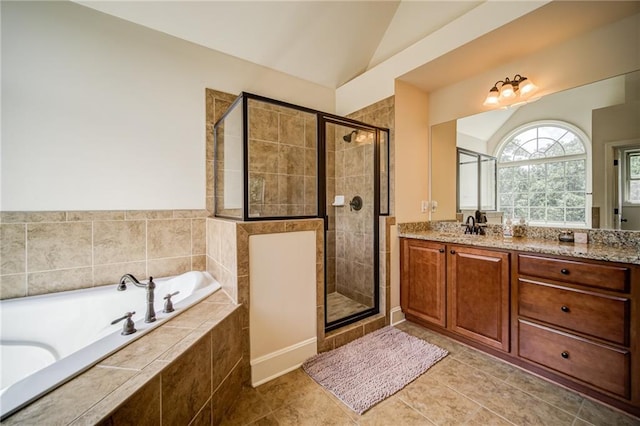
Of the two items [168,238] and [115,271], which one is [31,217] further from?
[168,238]

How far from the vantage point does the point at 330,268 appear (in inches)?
119

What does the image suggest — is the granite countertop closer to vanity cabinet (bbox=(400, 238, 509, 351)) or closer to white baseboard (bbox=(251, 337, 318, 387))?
vanity cabinet (bbox=(400, 238, 509, 351))

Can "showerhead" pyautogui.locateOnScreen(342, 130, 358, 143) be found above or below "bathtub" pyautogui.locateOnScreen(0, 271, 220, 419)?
above

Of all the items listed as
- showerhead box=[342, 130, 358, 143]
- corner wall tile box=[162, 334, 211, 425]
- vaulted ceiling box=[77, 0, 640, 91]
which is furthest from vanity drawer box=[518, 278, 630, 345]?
corner wall tile box=[162, 334, 211, 425]

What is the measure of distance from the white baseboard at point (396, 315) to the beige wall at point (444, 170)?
1072mm

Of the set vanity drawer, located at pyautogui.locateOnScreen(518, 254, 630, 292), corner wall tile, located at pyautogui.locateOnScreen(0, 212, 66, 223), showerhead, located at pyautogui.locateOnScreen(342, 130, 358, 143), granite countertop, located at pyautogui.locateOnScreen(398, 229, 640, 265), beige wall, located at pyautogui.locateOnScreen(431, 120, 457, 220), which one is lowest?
vanity drawer, located at pyautogui.locateOnScreen(518, 254, 630, 292)

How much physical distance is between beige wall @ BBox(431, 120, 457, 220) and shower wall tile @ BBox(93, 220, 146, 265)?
2828 millimetres

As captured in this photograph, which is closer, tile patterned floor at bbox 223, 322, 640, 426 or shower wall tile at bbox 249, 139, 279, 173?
tile patterned floor at bbox 223, 322, 640, 426

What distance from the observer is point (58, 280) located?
5.52 feet

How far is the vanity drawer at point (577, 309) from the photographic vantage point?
133cm

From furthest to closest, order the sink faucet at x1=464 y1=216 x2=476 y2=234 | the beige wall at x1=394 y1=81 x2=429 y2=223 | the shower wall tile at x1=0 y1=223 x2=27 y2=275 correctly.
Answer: the beige wall at x1=394 y1=81 x2=429 y2=223, the sink faucet at x1=464 y1=216 x2=476 y2=234, the shower wall tile at x1=0 y1=223 x2=27 y2=275

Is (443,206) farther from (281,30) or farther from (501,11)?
(281,30)

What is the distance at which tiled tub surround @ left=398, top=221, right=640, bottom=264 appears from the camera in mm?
1415

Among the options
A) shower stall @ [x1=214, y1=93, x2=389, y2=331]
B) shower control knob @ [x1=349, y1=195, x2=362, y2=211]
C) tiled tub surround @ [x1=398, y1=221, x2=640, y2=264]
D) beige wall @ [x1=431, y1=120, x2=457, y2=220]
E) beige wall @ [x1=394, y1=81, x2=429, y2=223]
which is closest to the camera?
tiled tub surround @ [x1=398, y1=221, x2=640, y2=264]
